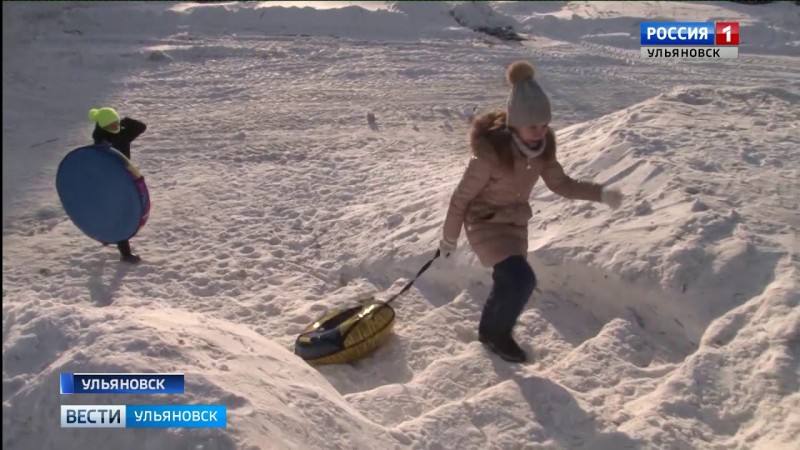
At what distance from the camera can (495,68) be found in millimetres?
9656

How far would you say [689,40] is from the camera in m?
10.7

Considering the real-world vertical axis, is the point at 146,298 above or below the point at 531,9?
below

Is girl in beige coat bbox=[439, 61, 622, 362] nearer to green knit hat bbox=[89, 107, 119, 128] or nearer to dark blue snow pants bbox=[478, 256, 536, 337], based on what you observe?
dark blue snow pants bbox=[478, 256, 536, 337]

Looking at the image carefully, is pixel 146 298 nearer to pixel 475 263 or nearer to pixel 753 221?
pixel 475 263

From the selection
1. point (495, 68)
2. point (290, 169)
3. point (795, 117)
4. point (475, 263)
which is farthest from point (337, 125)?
point (795, 117)

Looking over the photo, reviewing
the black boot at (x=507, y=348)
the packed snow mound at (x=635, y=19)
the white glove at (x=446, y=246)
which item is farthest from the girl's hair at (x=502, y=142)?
the packed snow mound at (x=635, y=19)

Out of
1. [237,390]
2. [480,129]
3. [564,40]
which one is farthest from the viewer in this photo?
[564,40]

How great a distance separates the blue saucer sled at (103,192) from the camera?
494 centimetres

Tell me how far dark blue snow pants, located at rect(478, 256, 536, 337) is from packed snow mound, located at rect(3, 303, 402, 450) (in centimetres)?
97

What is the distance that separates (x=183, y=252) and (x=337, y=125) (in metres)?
2.95

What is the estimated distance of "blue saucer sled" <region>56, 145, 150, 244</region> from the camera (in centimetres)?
494

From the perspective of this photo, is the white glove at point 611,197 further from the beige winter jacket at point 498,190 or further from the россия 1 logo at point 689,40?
the россия 1 logo at point 689,40

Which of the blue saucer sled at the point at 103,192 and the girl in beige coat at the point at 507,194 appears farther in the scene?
the blue saucer sled at the point at 103,192

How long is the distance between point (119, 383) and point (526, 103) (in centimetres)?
209
